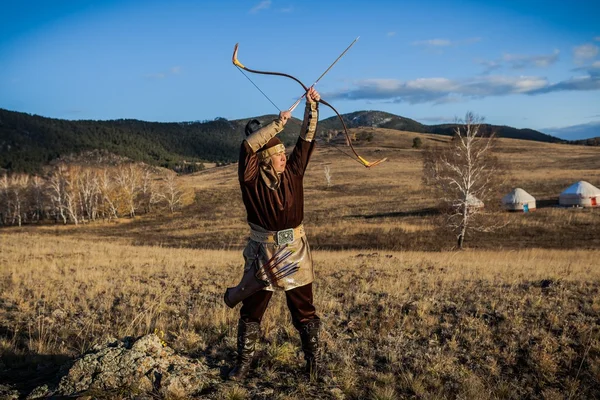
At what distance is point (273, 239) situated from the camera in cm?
450

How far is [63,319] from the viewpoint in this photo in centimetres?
680

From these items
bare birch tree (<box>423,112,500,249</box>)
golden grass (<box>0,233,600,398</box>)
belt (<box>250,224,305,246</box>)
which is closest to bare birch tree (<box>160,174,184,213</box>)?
bare birch tree (<box>423,112,500,249</box>)

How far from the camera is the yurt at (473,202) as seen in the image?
28.3 m

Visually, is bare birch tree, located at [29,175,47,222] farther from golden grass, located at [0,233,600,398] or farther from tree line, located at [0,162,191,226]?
golden grass, located at [0,233,600,398]

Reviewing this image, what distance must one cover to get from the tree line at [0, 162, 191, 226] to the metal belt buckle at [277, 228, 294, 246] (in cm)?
7089

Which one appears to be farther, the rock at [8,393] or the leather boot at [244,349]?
the leather boot at [244,349]

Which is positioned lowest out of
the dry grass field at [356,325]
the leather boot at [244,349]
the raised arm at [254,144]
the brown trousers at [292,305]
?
the dry grass field at [356,325]

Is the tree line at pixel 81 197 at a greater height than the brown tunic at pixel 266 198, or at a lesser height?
lesser

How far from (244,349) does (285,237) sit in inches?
48.3

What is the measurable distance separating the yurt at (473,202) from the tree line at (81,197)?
5395 centimetres

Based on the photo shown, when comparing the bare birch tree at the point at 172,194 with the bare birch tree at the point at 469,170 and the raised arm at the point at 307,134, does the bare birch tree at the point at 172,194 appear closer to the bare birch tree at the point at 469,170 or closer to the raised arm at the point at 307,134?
the bare birch tree at the point at 469,170

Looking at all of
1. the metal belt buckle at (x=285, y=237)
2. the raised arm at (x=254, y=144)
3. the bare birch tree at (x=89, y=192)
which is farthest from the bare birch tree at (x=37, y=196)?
the metal belt buckle at (x=285, y=237)

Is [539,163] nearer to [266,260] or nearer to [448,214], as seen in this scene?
[448,214]

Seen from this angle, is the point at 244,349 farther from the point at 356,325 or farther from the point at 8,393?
the point at 356,325
